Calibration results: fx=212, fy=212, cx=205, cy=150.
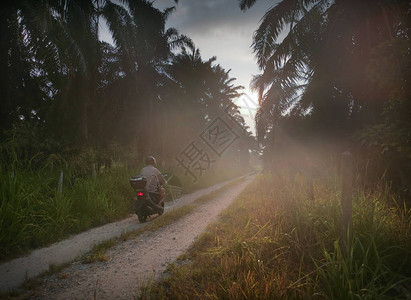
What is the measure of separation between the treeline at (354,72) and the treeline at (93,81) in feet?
23.5

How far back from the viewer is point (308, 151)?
51.0 ft

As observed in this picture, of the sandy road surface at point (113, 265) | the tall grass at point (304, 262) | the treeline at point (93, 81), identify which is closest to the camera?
the tall grass at point (304, 262)

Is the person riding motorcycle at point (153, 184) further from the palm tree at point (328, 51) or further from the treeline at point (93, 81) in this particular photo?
the palm tree at point (328, 51)

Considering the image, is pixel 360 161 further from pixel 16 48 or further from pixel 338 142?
pixel 16 48

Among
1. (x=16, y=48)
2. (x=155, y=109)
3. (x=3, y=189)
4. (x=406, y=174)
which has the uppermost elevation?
(x=16, y=48)

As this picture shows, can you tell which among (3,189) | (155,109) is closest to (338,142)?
(3,189)

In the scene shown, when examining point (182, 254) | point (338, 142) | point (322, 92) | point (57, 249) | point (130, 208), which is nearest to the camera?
point (182, 254)

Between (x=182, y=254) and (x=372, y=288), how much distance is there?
2427 millimetres

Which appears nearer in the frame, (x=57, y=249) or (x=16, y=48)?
(x=57, y=249)

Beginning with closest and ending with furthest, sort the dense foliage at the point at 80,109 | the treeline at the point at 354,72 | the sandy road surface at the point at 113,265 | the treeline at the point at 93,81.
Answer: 1. the sandy road surface at the point at 113,265
2. the treeline at the point at 354,72
3. the dense foliage at the point at 80,109
4. the treeline at the point at 93,81

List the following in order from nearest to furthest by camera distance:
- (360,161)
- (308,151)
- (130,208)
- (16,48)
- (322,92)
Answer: (360,161) → (130,208) → (322,92) → (16,48) → (308,151)

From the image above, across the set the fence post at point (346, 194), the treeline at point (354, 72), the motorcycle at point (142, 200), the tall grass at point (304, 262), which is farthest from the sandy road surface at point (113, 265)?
the treeline at point (354, 72)

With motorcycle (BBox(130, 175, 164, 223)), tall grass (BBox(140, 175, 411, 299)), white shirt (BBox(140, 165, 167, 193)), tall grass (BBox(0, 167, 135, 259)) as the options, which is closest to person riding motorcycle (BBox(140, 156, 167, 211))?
white shirt (BBox(140, 165, 167, 193))

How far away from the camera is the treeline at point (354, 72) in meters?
3.28
